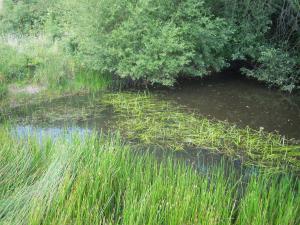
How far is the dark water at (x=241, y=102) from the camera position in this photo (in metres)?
6.96

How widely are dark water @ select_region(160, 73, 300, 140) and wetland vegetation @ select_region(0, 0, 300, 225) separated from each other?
0.03 m

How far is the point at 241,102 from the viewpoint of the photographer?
835cm

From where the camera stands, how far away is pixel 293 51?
9.32 meters

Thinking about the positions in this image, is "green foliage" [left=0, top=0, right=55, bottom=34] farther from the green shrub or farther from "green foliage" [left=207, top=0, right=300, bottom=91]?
"green foliage" [left=207, top=0, right=300, bottom=91]

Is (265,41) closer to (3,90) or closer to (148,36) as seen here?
A: (148,36)

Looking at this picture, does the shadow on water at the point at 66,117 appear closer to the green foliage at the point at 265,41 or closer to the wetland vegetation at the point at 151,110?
the wetland vegetation at the point at 151,110

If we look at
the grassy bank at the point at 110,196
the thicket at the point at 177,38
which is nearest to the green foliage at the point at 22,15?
the thicket at the point at 177,38

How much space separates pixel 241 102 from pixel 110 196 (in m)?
5.52

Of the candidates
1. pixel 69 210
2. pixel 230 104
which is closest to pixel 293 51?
pixel 230 104

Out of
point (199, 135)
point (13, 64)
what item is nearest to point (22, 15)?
point (13, 64)

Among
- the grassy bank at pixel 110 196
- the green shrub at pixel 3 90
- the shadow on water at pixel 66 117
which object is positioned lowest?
the shadow on water at pixel 66 117

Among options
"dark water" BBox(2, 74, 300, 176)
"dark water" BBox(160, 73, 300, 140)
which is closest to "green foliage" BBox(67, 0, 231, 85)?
"dark water" BBox(160, 73, 300, 140)

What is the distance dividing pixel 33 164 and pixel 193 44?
19.8ft

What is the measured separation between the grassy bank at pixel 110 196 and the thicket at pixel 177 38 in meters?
4.77
